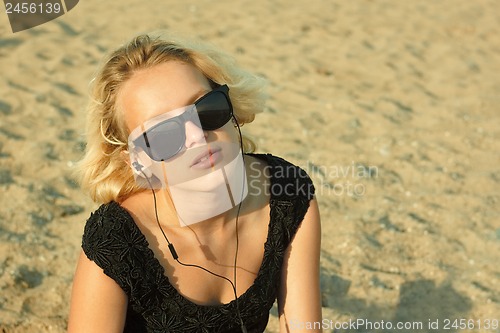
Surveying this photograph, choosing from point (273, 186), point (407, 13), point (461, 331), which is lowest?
point (407, 13)

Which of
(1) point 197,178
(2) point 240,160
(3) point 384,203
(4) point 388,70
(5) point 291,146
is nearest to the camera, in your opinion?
(1) point 197,178

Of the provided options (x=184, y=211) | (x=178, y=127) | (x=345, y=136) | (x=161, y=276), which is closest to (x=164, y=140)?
(x=178, y=127)

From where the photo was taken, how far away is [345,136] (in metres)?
5.18

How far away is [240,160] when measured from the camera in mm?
2281

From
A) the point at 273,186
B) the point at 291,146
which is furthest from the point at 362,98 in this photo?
the point at 273,186

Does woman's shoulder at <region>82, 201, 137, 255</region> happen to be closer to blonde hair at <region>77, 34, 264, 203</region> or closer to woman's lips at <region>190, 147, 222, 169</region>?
blonde hair at <region>77, 34, 264, 203</region>

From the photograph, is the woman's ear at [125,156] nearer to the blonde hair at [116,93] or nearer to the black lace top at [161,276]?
the blonde hair at [116,93]

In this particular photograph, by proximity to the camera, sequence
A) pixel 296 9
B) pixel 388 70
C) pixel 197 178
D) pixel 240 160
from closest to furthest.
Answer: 1. pixel 197 178
2. pixel 240 160
3. pixel 388 70
4. pixel 296 9

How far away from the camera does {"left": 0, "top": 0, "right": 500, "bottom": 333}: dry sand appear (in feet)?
11.8

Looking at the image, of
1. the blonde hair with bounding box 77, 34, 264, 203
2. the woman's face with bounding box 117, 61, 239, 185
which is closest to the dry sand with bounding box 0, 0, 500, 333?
the blonde hair with bounding box 77, 34, 264, 203

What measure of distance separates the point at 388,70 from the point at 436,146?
1.59 meters

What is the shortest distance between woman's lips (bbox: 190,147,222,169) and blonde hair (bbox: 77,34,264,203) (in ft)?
0.93

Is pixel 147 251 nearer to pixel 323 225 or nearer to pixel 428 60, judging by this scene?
pixel 323 225

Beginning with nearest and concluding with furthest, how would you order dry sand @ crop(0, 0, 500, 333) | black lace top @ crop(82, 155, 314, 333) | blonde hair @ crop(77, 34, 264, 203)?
black lace top @ crop(82, 155, 314, 333)
blonde hair @ crop(77, 34, 264, 203)
dry sand @ crop(0, 0, 500, 333)
